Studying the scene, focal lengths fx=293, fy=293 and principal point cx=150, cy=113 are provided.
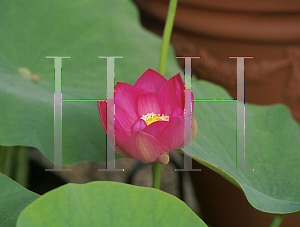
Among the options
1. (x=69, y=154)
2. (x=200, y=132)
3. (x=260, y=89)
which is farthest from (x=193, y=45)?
(x=69, y=154)

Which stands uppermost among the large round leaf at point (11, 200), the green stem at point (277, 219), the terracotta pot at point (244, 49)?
the terracotta pot at point (244, 49)

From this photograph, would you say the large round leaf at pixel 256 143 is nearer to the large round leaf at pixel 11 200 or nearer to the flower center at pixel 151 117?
the flower center at pixel 151 117

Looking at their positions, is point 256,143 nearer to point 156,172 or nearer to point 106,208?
point 156,172

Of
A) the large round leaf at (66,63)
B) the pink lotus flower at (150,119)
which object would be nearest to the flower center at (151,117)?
the pink lotus flower at (150,119)

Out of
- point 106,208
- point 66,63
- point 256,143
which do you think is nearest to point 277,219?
point 256,143

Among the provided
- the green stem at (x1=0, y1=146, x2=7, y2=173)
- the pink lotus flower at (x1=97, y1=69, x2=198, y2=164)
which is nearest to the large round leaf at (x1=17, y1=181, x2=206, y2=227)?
the pink lotus flower at (x1=97, y1=69, x2=198, y2=164)

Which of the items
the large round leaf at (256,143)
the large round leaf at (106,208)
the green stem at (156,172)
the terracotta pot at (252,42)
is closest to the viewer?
the large round leaf at (106,208)

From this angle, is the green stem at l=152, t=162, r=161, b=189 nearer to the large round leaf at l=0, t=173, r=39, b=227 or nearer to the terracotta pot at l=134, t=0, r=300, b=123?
the large round leaf at l=0, t=173, r=39, b=227
